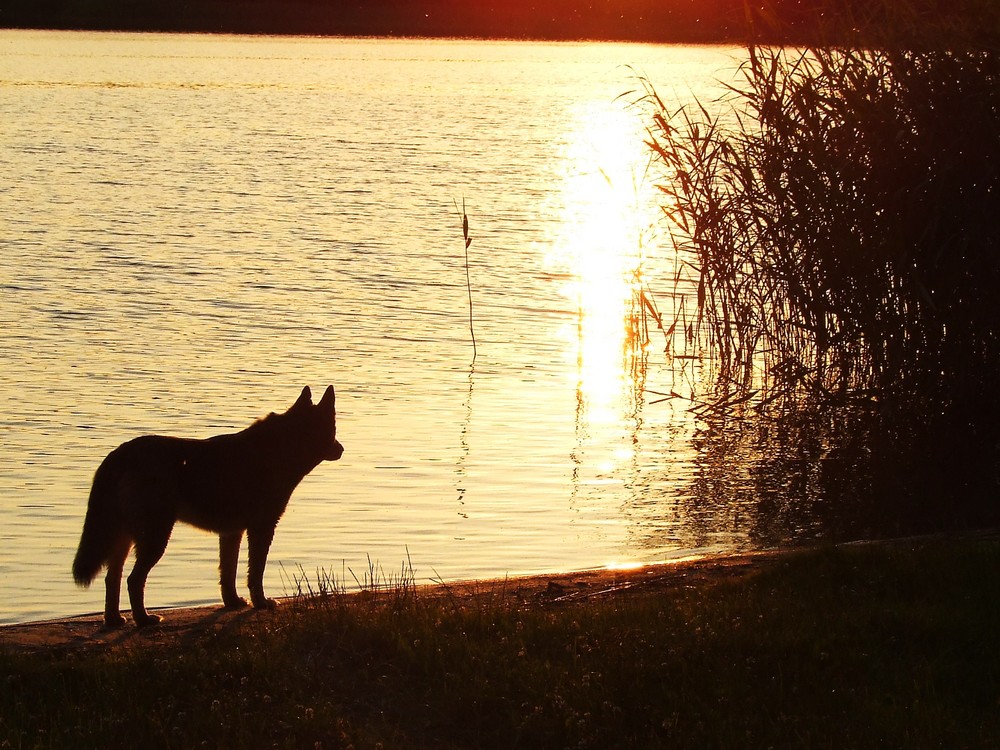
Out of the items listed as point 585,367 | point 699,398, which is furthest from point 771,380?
point 585,367

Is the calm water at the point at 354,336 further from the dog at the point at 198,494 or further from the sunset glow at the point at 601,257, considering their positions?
the dog at the point at 198,494

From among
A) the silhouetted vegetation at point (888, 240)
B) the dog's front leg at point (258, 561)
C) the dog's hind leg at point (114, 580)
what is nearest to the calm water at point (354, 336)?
the dog's front leg at point (258, 561)

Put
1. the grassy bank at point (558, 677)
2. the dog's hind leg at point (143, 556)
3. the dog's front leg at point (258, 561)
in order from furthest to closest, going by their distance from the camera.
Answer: the dog's front leg at point (258, 561) → the dog's hind leg at point (143, 556) → the grassy bank at point (558, 677)

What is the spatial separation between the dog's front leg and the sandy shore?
92mm

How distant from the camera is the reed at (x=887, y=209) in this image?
10.9 m

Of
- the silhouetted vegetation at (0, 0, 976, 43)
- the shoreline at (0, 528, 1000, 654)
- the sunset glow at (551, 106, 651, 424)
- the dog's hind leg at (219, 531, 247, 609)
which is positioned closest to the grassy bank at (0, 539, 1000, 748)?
the shoreline at (0, 528, 1000, 654)

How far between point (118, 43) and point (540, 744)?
3094 inches

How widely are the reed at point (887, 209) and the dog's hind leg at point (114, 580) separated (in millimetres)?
6615

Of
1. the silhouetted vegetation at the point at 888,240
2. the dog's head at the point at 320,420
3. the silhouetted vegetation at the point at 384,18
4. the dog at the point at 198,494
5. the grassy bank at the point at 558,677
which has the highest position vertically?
the silhouetted vegetation at the point at 384,18

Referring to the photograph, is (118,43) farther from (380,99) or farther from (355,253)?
(355,253)

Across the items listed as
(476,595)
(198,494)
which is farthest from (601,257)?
(198,494)

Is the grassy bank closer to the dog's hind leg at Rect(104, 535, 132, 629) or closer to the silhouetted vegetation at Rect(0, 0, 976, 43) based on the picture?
the dog's hind leg at Rect(104, 535, 132, 629)

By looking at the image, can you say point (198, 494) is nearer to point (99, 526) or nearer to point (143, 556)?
point (143, 556)

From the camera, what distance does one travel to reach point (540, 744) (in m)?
5.66
